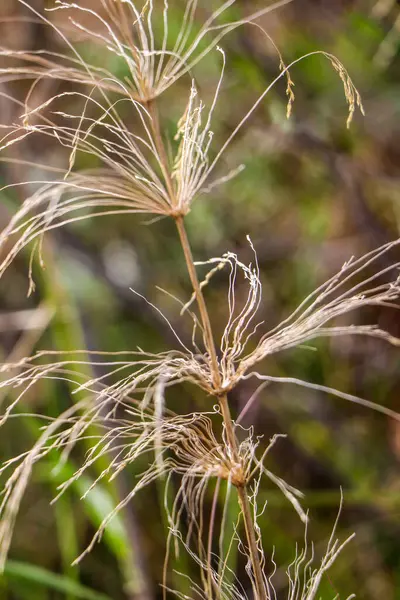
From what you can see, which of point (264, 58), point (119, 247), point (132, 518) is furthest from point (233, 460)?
point (119, 247)

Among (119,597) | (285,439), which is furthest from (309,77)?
(119,597)

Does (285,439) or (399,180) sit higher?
(399,180)

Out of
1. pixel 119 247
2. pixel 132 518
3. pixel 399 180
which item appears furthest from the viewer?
pixel 119 247

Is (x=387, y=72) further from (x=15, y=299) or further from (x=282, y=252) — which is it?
(x=15, y=299)

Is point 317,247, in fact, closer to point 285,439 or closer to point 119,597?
point 285,439

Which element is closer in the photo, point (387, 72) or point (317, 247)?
point (387, 72)

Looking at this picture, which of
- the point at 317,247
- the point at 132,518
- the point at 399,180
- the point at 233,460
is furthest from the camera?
the point at 317,247

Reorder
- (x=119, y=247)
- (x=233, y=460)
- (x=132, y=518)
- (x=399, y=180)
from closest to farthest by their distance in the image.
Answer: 1. (x=233, y=460)
2. (x=132, y=518)
3. (x=399, y=180)
4. (x=119, y=247)

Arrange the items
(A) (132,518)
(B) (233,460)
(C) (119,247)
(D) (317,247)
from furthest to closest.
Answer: (C) (119,247) < (D) (317,247) < (A) (132,518) < (B) (233,460)

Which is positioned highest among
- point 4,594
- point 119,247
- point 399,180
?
point 399,180
